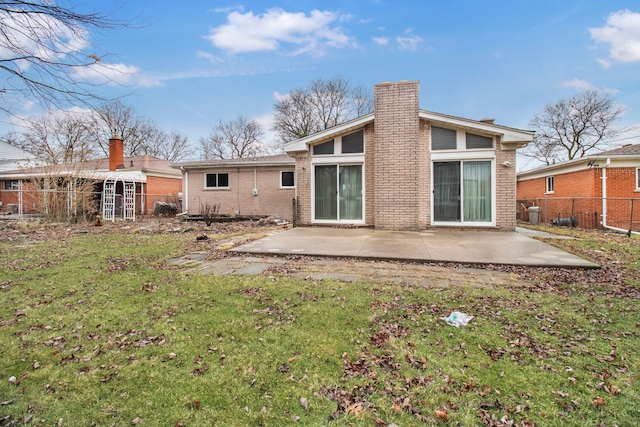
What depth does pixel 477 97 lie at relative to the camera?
20.5 meters

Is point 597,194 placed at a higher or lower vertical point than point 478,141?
lower

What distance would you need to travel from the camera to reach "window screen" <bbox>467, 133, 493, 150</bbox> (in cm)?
929

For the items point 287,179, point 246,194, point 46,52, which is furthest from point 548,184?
point 46,52

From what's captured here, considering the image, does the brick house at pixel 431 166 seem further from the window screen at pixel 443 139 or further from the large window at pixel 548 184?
the large window at pixel 548 184

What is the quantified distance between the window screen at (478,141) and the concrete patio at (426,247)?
267 centimetres

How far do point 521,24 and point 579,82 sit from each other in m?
21.2

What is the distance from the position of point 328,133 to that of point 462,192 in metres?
4.71

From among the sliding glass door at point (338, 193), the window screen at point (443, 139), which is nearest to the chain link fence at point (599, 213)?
the window screen at point (443, 139)

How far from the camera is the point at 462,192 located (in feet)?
31.2

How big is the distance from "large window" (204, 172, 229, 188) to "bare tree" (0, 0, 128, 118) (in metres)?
12.8

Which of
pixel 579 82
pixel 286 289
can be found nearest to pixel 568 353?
pixel 286 289

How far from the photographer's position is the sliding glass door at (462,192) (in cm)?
935

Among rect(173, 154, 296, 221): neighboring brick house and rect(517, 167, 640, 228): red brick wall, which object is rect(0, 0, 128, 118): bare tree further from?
rect(517, 167, 640, 228): red brick wall

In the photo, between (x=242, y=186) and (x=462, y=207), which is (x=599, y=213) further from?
(x=242, y=186)
